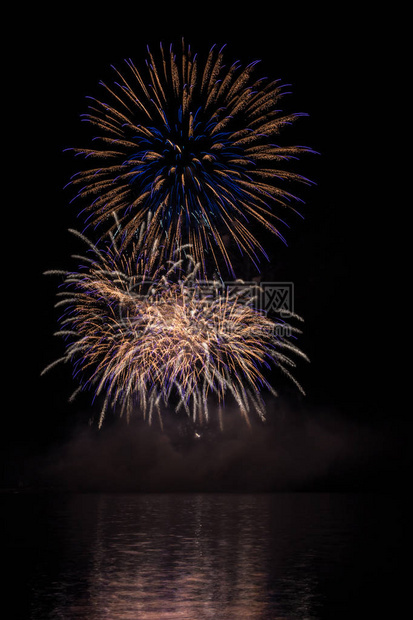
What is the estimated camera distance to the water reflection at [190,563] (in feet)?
77.3

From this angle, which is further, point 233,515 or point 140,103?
point 233,515

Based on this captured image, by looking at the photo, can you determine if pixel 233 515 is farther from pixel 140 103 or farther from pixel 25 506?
pixel 140 103

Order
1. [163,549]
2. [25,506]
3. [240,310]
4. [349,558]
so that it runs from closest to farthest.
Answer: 1. [349,558]
2. [163,549]
3. [240,310]
4. [25,506]

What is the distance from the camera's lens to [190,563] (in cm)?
3291

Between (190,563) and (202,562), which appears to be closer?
(190,563)

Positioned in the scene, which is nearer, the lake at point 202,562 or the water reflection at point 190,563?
the water reflection at point 190,563

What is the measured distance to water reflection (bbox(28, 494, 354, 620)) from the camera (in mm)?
23547

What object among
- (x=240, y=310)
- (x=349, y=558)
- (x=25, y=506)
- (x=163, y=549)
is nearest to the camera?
(x=349, y=558)

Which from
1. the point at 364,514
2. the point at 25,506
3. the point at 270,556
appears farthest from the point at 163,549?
the point at 25,506

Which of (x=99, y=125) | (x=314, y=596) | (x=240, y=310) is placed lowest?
(x=314, y=596)

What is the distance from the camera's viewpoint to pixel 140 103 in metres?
38.9

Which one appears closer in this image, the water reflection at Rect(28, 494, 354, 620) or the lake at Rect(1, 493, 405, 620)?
the water reflection at Rect(28, 494, 354, 620)

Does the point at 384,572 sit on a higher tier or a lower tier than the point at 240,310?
lower

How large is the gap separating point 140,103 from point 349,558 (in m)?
23.3
